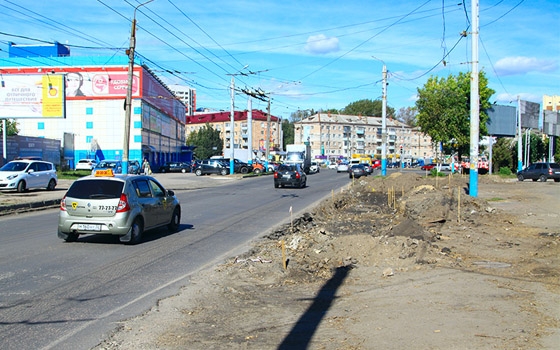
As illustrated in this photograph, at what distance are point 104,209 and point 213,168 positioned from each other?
143 ft

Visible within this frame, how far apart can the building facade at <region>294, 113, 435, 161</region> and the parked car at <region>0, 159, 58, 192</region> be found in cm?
10002

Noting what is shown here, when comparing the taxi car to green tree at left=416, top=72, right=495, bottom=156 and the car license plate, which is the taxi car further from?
green tree at left=416, top=72, right=495, bottom=156

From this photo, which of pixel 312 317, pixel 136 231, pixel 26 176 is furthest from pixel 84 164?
pixel 312 317

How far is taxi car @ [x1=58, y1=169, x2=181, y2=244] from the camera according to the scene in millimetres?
11328

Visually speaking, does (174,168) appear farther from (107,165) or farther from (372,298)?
(372,298)

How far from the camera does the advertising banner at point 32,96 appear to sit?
3994cm

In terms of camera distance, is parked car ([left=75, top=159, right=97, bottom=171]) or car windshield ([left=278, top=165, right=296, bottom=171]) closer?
car windshield ([left=278, top=165, right=296, bottom=171])

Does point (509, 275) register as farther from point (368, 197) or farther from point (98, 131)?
point (98, 131)

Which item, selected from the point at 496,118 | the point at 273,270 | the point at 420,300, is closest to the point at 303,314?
the point at 420,300

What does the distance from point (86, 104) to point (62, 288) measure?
56492 millimetres

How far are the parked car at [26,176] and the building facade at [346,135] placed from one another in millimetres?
100023

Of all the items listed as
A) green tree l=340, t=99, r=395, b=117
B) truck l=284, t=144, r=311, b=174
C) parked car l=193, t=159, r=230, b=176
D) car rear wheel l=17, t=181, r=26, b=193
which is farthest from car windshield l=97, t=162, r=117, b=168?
green tree l=340, t=99, r=395, b=117

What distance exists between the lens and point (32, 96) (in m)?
40.1

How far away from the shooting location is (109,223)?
1130 cm
